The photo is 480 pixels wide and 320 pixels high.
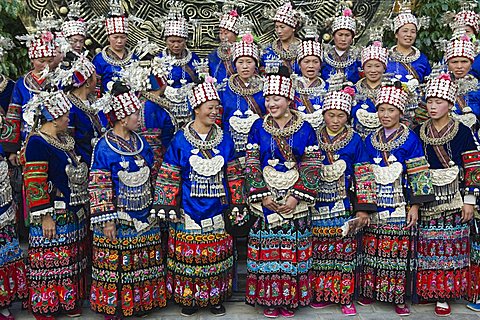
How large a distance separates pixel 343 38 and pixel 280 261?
8.57 ft

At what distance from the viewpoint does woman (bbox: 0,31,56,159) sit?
5.20 meters

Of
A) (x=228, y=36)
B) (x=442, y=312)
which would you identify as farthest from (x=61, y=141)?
(x=442, y=312)

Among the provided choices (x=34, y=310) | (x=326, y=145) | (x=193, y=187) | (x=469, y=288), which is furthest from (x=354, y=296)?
(x=34, y=310)

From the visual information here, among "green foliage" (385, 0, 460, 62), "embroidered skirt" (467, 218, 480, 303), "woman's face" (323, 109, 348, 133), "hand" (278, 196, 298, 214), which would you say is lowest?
"embroidered skirt" (467, 218, 480, 303)

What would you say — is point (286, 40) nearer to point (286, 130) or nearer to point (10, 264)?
point (286, 130)

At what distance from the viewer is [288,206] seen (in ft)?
15.1

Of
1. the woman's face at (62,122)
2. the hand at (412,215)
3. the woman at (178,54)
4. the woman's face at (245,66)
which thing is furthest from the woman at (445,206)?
the woman's face at (62,122)

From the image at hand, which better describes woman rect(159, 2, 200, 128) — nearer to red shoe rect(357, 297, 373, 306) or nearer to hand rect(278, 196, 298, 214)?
hand rect(278, 196, 298, 214)

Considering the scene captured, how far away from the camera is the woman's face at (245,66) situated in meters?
5.45

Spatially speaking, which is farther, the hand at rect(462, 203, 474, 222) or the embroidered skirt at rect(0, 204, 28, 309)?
the hand at rect(462, 203, 474, 222)

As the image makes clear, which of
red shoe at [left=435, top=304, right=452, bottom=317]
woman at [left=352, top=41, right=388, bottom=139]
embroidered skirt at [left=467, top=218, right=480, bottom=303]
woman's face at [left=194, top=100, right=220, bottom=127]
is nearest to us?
woman's face at [left=194, top=100, right=220, bottom=127]

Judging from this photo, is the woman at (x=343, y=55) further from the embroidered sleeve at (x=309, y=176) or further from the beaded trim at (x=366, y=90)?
the embroidered sleeve at (x=309, y=176)

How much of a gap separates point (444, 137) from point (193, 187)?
2079mm

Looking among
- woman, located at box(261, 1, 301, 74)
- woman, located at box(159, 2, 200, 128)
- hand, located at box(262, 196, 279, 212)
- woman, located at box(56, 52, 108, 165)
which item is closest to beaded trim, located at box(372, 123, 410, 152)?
hand, located at box(262, 196, 279, 212)
